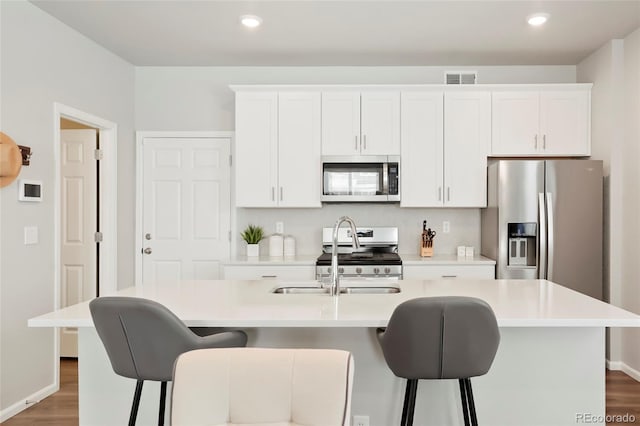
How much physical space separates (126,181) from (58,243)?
4.05 ft

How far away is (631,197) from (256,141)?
123 inches

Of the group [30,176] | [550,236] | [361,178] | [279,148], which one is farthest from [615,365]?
[30,176]

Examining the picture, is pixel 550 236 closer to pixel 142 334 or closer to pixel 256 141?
pixel 256 141

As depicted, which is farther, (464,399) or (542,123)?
(542,123)

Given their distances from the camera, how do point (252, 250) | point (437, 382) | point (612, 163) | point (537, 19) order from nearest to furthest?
point (437, 382) < point (537, 19) < point (612, 163) < point (252, 250)

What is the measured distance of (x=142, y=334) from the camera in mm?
1866

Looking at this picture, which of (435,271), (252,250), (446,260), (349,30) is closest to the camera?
(349,30)

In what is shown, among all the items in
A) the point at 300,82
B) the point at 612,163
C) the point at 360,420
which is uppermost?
the point at 300,82

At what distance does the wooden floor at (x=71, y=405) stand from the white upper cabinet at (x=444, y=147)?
1.74 meters

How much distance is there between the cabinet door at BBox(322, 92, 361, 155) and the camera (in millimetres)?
4426

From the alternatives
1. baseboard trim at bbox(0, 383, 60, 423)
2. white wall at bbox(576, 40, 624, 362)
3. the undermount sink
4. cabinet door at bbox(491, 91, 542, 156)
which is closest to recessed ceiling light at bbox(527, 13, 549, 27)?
cabinet door at bbox(491, 91, 542, 156)

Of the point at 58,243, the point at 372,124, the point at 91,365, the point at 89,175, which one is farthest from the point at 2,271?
the point at 372,124

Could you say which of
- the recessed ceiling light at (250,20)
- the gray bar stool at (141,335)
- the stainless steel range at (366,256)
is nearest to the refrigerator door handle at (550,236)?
the stainless steel range at (366,256)

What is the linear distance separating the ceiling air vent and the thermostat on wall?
139 inches
